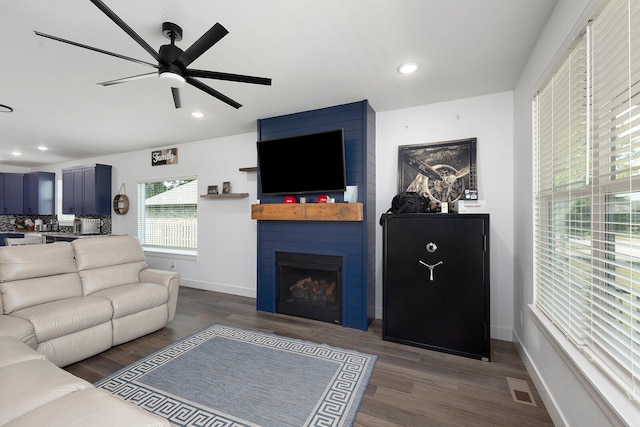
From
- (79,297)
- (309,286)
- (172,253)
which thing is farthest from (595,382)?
(172,253)

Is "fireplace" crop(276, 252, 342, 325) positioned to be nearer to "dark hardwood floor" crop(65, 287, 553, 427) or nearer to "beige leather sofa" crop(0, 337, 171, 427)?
"dark hardwood floor" crop(65, 287, 553, 427)

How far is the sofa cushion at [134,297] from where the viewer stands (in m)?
2.74

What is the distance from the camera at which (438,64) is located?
95.2 inches

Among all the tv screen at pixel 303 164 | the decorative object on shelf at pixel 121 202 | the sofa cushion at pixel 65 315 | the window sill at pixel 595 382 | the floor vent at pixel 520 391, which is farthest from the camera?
the decorative object on shelf at pixel 121 202

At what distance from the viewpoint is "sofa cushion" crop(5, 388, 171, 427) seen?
1.08m

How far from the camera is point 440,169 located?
317 cm

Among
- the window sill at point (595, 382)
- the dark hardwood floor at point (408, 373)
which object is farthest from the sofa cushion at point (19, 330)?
the window sill at point (595, 382)

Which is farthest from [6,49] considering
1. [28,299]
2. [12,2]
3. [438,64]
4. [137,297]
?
[438,64]

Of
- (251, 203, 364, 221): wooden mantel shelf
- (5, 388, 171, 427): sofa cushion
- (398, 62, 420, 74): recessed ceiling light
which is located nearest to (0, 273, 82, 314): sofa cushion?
(5, 388, 171, 427): sofa cushion

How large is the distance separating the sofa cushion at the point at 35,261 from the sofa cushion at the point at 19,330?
1.59 ft

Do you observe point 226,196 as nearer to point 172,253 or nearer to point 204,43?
point 172,253

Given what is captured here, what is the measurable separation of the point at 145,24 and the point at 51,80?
162 centimetres

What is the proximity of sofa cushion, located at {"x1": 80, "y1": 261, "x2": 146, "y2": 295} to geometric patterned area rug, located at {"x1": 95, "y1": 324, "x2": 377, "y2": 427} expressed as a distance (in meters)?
1.04

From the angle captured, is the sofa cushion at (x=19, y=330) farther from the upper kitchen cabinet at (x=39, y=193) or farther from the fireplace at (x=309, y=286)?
the upper kitchen cabinet at (x=39, y=193)
